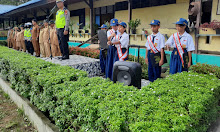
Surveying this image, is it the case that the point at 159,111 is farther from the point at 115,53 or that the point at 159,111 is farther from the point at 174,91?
the point at 115,53

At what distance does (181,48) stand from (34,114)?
332cm

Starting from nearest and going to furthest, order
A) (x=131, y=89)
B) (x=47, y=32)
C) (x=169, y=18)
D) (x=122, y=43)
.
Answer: (x=131, y=89) → (x=122, y=43) → (x=47, y=32) → (x=169, y=18)

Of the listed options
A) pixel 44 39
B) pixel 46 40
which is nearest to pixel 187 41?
pixel 46 40

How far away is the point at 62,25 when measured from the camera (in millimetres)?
6062

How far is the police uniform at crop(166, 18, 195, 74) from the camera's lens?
12.6 ft

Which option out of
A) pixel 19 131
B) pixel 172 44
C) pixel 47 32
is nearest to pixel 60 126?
pixel 19 131

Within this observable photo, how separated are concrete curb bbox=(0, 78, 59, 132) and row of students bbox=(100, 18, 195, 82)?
233 cm

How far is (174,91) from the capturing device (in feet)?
7.75

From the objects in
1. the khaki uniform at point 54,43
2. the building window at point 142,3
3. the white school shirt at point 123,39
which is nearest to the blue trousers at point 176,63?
the white school shirt at point 123,39

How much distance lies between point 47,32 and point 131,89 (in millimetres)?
5668

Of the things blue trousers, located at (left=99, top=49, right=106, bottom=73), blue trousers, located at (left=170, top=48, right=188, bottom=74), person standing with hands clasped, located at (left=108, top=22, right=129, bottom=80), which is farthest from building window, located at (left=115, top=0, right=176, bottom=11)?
blue trousers, located at (left=170, top=48, right=188, bottom=74)

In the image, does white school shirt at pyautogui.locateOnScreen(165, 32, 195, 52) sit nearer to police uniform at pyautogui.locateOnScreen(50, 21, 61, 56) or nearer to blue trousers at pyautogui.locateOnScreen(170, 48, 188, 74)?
blue trousers at pyautogui.locateOnScreen(170, 48, 188, 74)

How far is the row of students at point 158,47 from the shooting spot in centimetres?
390

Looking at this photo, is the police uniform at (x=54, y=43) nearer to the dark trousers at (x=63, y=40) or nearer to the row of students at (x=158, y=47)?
the dark trousers at (x=63, y=40)
